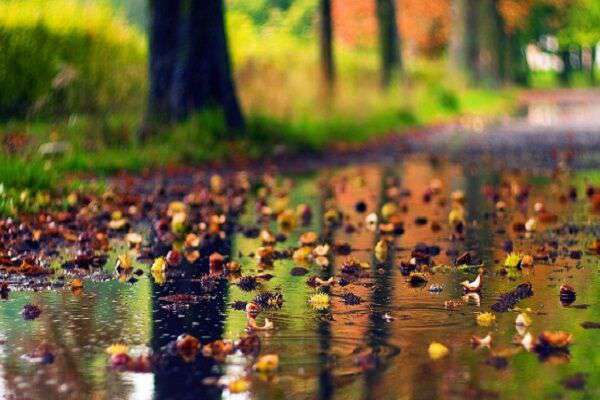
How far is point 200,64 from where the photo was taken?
2086 centimetres

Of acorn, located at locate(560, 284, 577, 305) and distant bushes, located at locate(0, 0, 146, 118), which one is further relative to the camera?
distant bushes, located at locate(0, 0, 146, 118)

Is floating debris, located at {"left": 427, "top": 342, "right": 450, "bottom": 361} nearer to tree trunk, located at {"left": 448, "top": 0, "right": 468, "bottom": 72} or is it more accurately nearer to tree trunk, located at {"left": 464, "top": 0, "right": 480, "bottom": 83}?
tree trunk, located at {"left": 448, "top": 0, "right": 468, "bottom": 72}

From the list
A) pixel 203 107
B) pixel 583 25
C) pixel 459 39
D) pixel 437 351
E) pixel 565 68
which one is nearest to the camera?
pixel 437 351

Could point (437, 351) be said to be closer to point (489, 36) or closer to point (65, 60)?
point (65, 60)

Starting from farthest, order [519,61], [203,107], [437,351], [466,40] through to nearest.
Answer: [519,61] < [466,40] < [203,107] < [437,351]

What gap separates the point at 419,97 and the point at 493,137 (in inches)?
292

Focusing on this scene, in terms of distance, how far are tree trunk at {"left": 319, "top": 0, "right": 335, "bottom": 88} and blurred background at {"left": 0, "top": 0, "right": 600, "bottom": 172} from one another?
3 centimetres

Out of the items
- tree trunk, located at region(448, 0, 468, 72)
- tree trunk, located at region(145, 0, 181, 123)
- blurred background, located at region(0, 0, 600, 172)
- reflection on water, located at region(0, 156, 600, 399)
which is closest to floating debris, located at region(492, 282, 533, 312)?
reflection on water, located at region(0, 156, 600, 399)

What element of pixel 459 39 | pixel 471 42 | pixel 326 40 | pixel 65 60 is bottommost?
pixel 65 60

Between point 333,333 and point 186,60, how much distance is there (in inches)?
561

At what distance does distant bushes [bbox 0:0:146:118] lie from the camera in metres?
25.4

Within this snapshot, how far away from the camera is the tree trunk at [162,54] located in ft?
68.5

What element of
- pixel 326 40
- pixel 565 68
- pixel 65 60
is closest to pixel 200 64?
pixel 65 60

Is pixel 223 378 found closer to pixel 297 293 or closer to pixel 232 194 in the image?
pixel 297 293
